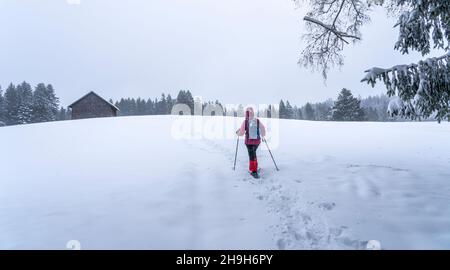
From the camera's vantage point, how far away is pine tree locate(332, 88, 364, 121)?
136 feet

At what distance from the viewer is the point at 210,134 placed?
1622 centimetres

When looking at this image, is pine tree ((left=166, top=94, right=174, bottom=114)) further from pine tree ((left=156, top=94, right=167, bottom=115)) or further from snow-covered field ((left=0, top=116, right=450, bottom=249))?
snow-covered field ((left=0, top=116, right=450, bottom=249))

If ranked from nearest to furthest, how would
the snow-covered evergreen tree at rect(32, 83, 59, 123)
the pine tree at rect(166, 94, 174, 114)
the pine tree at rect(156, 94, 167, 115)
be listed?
the snow-covered evergreen tree at rect(32, 83, 59, 123) → the pine tree at rect(166, 94, 174, 114) → the pine tree at rect(156, 94, 167, 115)

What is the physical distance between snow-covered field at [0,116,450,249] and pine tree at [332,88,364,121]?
114ft

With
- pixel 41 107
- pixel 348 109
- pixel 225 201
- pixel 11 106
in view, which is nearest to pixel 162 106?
pixel 41 107

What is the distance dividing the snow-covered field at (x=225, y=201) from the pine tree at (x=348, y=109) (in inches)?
1363

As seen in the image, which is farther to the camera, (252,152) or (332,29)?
(332,29)

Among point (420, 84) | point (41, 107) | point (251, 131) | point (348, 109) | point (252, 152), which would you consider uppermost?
point (41, 107)

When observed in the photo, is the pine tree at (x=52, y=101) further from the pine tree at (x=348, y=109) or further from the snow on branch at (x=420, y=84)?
the snow on branch at (x=420, y=84)

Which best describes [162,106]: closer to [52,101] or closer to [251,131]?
[52,101]

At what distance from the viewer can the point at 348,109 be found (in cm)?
4166

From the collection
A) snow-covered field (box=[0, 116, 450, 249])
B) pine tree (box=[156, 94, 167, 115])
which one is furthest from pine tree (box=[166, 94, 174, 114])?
snow-covered field (box=[0, 116, 450, 249])

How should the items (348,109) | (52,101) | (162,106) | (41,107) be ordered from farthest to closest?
1. (162,106)
2. (52,101)
3. (41,107)
4. (348,109)

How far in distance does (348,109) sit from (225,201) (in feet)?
141
